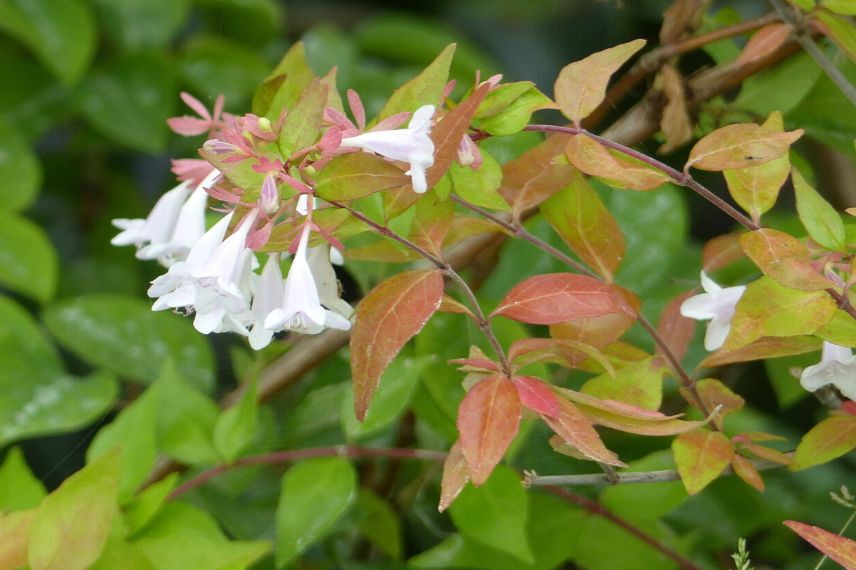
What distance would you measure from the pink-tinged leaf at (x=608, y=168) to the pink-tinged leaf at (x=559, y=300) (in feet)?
0.18

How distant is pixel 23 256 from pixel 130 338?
163 mm

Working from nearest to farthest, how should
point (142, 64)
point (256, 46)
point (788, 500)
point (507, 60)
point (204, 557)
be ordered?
point (204, 557)
point (788, 500)
point (142, 64)
point (256, 46)
point (507, 60)

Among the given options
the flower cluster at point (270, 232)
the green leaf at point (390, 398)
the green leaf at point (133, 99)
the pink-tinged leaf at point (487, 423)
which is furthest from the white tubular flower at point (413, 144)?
the green leaf at point (133, 99)

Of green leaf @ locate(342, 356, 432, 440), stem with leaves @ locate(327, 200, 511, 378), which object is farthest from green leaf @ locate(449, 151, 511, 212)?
green leaf @ locate(342, 356, 432, 440)

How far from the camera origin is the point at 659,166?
53cm

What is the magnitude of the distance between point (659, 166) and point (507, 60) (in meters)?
1.77

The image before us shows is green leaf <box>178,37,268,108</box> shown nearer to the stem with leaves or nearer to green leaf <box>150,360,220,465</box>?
green leaf <box>150,360,220,465</box>

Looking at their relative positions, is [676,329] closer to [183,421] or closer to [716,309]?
[716,309]

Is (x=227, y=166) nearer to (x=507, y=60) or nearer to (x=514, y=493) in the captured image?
(x=514, y=493)

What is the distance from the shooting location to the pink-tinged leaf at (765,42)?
2.06 feet

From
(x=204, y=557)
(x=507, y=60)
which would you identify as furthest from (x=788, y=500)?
(x=507, y=60)

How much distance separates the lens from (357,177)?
0.46m

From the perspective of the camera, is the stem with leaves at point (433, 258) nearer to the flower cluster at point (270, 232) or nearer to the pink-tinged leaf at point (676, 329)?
the flower cluster at point (270, 232)

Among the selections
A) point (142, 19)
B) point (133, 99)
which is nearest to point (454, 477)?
point (133, 99)
